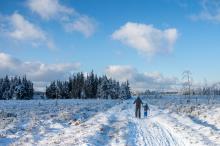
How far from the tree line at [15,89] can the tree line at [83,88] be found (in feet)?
49.7

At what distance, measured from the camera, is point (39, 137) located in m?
17.3

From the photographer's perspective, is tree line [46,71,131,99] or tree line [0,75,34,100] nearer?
tree line [0,75,34,100]

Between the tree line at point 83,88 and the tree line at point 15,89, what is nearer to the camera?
the tree line at point 15,89

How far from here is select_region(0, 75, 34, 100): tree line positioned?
324ft

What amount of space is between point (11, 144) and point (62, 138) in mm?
2326

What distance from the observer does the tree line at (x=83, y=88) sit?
121 meters

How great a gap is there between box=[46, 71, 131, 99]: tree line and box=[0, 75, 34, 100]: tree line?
15.2 meters

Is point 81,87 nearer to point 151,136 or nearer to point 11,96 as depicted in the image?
point 11,96

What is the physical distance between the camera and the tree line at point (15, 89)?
9862 cm

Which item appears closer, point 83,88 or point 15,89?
point 15,89

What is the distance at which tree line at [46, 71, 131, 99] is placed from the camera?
12069 cm

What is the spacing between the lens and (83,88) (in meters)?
124

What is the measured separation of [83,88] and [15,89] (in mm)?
29535

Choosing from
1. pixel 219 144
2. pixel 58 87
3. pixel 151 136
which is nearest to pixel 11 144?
pixel 151 136
